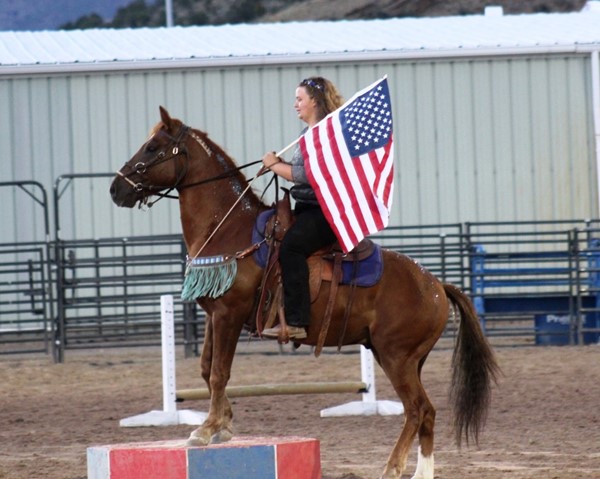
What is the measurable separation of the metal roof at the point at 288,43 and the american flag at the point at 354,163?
12730 millimetres

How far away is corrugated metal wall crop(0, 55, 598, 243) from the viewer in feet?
66.8

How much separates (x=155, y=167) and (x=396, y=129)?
1327cm

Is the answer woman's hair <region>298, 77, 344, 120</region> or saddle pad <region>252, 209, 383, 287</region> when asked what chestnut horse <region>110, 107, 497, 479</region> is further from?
woman's hair <region>298, 77, 344, 120</region>

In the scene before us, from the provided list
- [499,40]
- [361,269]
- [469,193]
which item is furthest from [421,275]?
A: [499,40]

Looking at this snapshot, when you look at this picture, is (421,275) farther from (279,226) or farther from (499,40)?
(499,40)

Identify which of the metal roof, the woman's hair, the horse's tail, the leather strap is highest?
the metal roof

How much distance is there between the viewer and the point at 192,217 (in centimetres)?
787

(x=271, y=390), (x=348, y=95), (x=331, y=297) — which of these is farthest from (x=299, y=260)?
(x=348, y=95)

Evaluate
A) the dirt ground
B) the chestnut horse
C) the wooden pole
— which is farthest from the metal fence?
the chestnut horse

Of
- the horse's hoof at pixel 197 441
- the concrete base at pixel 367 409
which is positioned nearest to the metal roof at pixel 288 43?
the concrete base at pixel 367 409

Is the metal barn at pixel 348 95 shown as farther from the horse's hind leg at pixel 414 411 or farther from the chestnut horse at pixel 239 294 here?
the horse's hind leg at pixel 414 411

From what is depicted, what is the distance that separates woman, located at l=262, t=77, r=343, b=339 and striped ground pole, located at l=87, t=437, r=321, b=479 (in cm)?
80

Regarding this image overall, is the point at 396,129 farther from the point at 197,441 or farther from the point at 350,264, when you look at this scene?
the point at 197,441

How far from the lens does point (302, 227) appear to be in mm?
7789
